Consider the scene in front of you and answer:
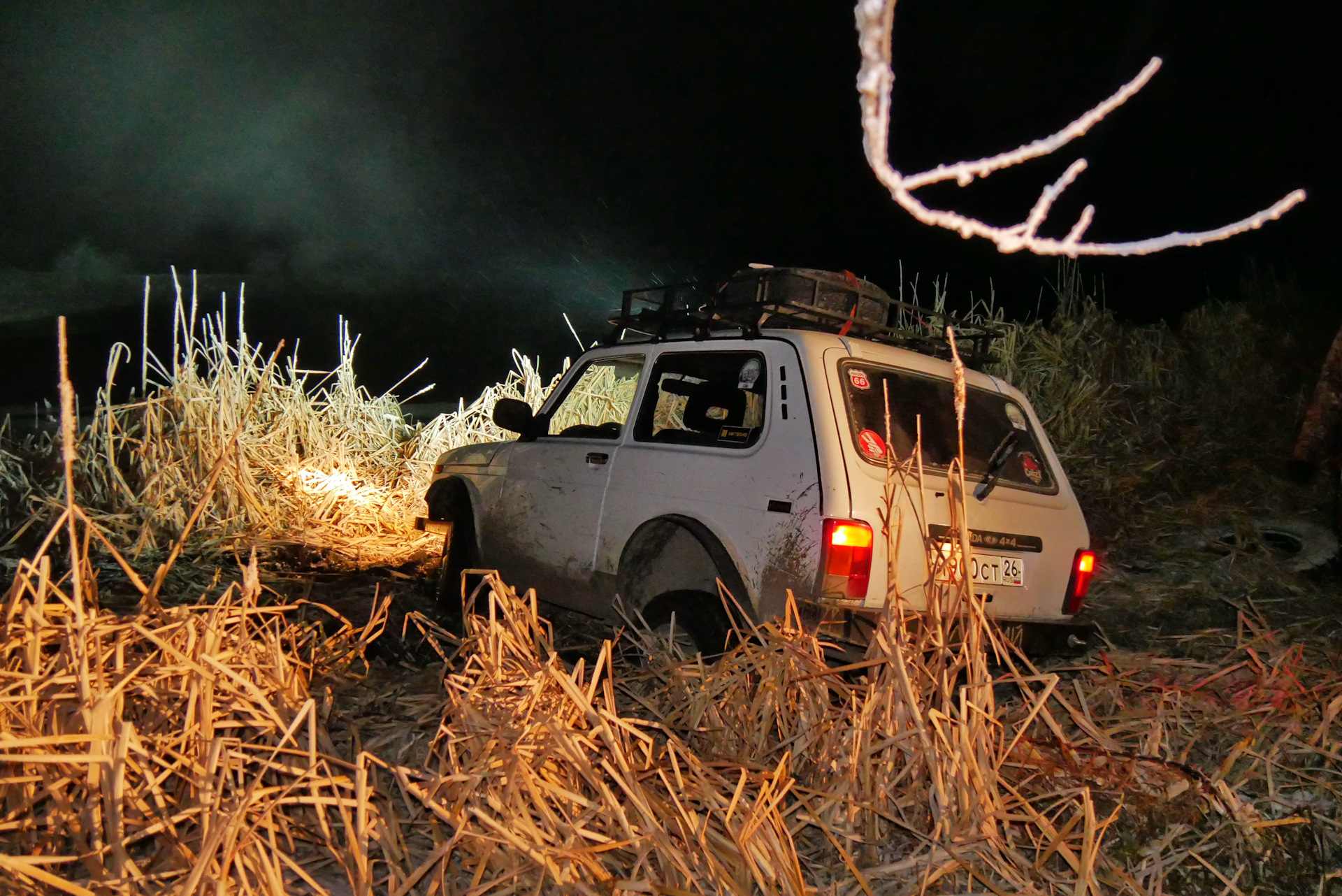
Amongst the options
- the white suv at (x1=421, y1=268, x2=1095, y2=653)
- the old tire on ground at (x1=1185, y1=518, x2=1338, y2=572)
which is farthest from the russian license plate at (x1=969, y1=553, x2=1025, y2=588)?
the old tire on ground at (x1=1185, y1=518, x2=1338, y2=572)

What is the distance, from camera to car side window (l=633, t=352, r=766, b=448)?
3.89 meters

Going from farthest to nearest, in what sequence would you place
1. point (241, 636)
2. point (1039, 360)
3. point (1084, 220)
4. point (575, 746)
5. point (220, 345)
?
point (1039, 360), point (220, 345), point (241, 636), point (575, 746), point (1084, 220)

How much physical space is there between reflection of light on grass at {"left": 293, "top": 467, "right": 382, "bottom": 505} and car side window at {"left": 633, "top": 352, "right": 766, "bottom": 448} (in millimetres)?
3988

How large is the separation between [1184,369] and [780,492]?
7402 mm

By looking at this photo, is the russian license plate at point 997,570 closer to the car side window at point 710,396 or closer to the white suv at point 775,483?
the white suv at point 775,483

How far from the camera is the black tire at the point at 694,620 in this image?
342 cm

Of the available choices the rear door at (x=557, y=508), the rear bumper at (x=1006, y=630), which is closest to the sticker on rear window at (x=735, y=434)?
the rear door at (x=557, y=508)

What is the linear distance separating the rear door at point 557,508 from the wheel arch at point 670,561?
0.33m

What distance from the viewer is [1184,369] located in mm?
9023

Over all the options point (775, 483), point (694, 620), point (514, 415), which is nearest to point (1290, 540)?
point (775, 483)

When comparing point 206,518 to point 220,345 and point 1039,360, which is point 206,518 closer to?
point 220,345

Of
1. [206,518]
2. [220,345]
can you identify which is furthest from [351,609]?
[220,345]

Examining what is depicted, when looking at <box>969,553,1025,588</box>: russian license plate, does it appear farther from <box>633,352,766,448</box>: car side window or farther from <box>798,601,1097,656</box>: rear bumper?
<box>633,352,766,448</box>: car side window

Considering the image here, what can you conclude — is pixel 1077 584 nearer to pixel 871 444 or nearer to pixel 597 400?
pixel 871 444
